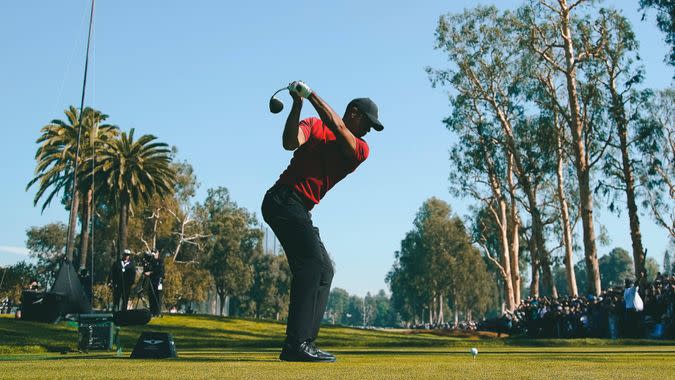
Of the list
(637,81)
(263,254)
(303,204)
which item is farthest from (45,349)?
(263,254)

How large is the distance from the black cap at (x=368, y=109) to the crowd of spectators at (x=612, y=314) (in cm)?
1974

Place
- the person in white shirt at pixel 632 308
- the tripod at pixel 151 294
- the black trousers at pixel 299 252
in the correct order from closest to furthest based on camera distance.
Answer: the black trousers at pixel 299 252 < the tripod at pixel 151 294 < the person in white shirt at pixel 632 308

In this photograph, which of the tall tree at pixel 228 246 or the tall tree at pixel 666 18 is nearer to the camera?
the tall tree at pixel 666 18

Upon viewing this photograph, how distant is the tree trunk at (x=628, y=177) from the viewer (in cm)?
3462

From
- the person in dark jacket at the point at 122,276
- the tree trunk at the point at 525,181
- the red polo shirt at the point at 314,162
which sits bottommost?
the red polo shirt at the point at 314,162

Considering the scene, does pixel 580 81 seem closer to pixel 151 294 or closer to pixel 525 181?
pixel 525 181

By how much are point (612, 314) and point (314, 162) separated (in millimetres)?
22676

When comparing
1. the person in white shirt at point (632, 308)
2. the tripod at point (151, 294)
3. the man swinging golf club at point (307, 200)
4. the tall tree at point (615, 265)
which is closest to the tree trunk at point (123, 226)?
the tripod at point (151, 294)

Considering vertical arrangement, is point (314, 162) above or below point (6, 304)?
below

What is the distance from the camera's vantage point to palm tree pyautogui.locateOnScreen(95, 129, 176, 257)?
49844 millimetres

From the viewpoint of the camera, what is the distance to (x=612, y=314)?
25422mm

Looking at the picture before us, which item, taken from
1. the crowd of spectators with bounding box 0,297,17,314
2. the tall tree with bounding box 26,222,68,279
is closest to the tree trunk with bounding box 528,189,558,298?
the crowd of spectators with bounding box 0,297,17,314

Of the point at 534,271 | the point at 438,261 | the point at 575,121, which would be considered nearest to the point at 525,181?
the point at 575,121

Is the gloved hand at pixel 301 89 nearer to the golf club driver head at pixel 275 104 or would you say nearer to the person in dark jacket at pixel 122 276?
the golf club driver head at pixel 275 104
